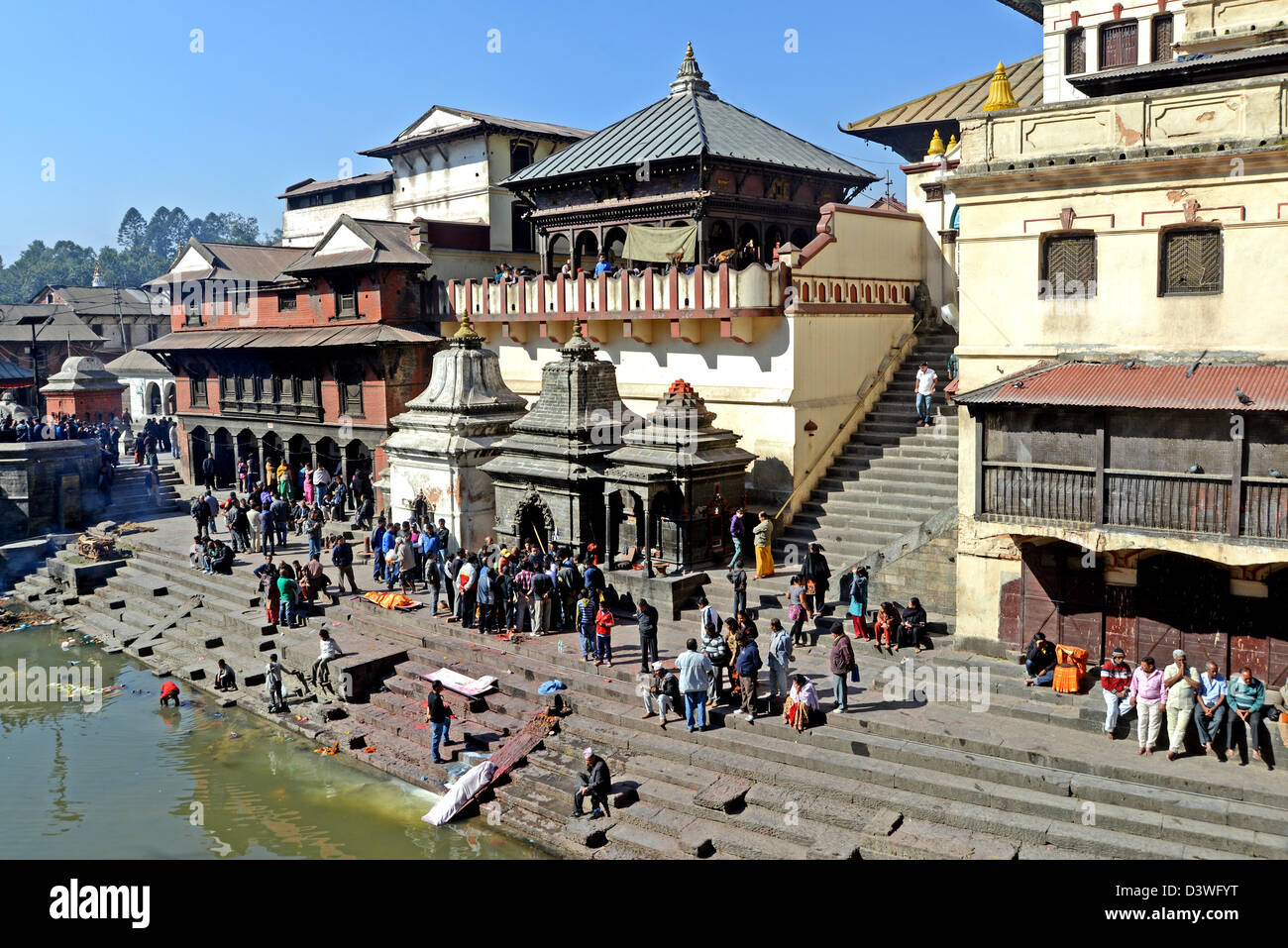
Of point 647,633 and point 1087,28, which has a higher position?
point 1087,28

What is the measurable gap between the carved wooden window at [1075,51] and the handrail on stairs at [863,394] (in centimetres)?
653

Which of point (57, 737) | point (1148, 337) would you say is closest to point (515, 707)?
point (57, 737)

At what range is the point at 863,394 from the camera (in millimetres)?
24078

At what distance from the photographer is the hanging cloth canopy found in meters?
24.9

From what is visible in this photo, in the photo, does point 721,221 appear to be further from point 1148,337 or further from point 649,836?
point 649,836

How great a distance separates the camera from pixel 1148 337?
587 inches

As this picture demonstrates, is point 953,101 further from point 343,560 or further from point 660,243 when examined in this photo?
point 343,560

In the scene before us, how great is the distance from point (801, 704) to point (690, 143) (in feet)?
51.9

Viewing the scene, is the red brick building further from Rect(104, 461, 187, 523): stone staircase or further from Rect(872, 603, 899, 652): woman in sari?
Rect(872, 603, 899, 652): woman in sari

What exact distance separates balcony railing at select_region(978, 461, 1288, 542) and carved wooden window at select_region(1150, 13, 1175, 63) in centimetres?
1250

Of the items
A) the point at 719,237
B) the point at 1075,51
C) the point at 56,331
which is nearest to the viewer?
the point at 1075,51

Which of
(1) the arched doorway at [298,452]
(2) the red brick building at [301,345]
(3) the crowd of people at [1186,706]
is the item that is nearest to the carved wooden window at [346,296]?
(2) the red brick building at [301,345]

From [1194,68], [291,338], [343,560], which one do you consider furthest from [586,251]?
[1194,68]
